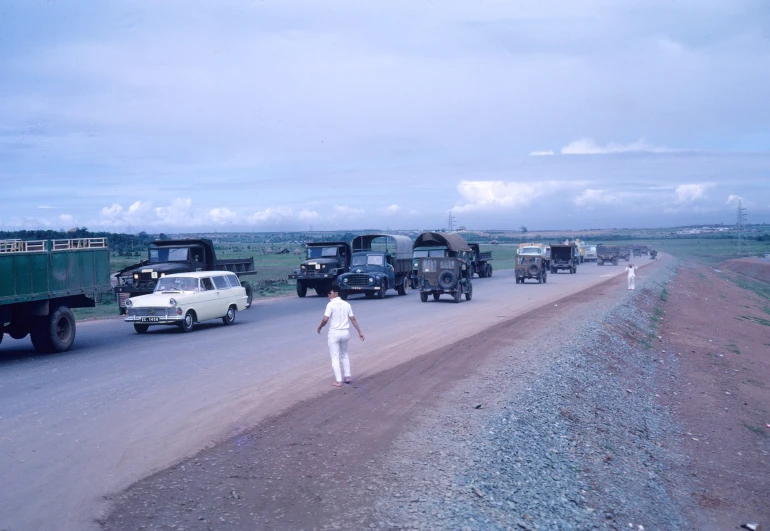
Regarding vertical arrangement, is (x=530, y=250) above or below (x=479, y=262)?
above

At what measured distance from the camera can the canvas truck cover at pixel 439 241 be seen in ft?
104

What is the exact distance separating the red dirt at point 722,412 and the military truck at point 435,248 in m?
9.27

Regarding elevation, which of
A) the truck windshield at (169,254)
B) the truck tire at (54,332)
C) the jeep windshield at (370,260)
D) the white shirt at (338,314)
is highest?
the truck windshield at (169,254)

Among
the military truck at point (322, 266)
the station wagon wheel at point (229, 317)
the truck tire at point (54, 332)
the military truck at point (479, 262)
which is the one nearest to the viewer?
the truck tire at point (54, 332)

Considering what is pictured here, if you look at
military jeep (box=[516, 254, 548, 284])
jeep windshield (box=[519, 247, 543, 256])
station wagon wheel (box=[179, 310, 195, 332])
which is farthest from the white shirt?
jeep windshield (box=[519, 247, 543, 256])

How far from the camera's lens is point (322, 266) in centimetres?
3312

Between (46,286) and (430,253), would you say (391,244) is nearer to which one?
(430,253)

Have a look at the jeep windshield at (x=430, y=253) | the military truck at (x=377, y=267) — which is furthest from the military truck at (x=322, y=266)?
the jeep windshield at (x=430, y=253)

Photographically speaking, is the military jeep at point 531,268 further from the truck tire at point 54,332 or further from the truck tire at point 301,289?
the truck tire at point 54,332

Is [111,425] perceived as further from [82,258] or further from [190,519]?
[82,258]

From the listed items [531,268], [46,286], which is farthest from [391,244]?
[46,286]

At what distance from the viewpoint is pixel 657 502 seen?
7984 millimetres

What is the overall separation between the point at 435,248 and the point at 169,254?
11.4 meters

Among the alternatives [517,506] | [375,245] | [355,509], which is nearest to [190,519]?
[355,509]
